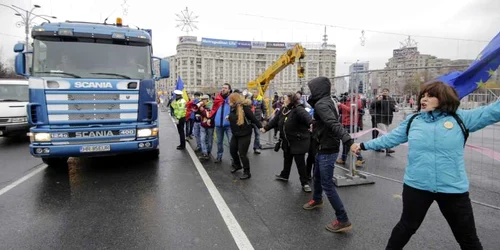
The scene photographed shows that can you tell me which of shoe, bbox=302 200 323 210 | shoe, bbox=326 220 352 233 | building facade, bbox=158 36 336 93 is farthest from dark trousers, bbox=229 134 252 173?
building facade, bbox=158 36 336 93

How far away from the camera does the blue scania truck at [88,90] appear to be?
5.52 m

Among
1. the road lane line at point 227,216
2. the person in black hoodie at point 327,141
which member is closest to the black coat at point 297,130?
the person in black hoodie at point 327,141

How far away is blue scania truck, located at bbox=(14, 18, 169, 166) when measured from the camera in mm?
5523

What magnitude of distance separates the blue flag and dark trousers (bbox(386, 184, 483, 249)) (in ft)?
5.68

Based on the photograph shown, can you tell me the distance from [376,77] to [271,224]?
4.08 metres

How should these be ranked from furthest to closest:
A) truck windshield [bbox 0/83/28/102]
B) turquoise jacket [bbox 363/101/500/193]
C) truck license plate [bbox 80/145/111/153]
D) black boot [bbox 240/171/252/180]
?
truck windshield [bbox 0/83/28/102] → black boot [bbox 240/171/252/180] → truck license plate [bbox 80/145/111/153] → turquoise jacket [bbox 363/101/500/193]

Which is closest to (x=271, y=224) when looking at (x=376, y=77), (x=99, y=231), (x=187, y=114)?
(x=99, y=231)

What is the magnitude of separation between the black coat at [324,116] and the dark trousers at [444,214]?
1.21 meters

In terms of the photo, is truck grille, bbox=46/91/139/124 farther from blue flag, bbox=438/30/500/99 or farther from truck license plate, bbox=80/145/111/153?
blue flag, bbox=438/30/500/99

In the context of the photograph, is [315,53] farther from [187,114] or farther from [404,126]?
[404,126]

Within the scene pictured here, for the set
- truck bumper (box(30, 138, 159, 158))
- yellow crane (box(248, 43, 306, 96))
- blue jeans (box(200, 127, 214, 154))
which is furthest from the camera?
yellow crane (box(248, 43, 306, 96))

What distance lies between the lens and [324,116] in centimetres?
358

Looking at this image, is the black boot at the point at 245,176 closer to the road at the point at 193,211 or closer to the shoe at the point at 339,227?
the road at the point at 193,211

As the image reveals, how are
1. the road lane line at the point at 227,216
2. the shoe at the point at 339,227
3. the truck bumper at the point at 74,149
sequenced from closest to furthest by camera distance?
the road lane line at the point at 227,216 → the shoe at the point at 339,227 → the truck bumper at the point at 74,149
